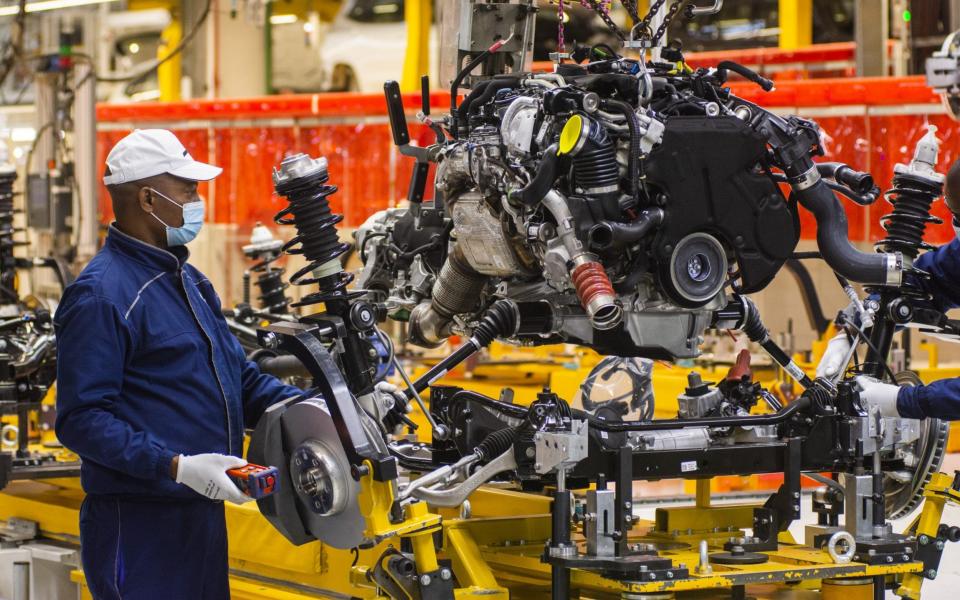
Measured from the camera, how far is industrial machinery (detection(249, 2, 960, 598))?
4.34m

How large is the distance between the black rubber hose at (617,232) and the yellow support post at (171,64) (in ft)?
43.5

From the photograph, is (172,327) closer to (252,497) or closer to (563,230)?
(252,497)

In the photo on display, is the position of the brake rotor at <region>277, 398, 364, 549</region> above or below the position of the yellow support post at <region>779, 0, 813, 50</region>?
below

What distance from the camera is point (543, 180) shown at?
4527mm

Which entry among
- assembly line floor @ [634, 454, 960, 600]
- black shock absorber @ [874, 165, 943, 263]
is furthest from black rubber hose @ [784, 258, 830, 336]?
black shock absorber @ [874, 165, 943, 263]

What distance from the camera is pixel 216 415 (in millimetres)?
4129

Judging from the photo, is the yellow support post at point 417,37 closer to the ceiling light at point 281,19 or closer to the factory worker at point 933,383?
the ceiling light at point 281,19

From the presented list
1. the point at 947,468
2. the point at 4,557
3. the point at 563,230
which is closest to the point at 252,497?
the point at 563,230

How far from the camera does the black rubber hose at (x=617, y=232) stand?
14.8 ft

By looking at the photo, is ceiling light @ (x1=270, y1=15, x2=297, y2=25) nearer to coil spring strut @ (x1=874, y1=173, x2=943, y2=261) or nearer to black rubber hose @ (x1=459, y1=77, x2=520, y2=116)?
black rubber hose @ (x1=459, y1=77, x2=520, y2=116)

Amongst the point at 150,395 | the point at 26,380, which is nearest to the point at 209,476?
the point at 150,395

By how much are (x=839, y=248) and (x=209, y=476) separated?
237 centimetres

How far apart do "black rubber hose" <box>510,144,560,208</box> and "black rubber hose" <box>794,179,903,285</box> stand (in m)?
0.92

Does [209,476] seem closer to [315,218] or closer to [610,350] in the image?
[315,218]
